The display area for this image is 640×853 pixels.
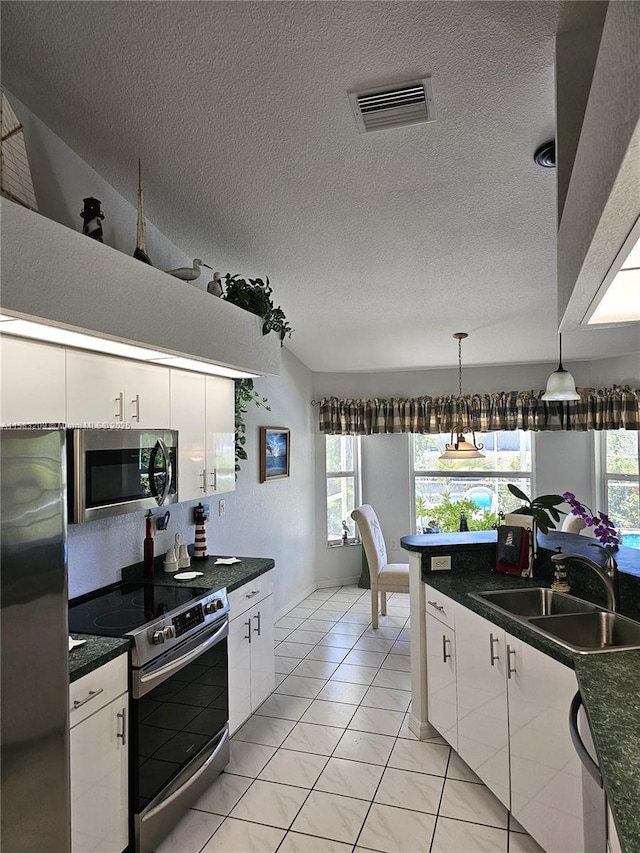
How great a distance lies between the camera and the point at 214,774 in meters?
2.63

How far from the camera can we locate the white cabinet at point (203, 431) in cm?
307

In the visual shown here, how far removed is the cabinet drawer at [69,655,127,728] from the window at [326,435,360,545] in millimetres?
4228

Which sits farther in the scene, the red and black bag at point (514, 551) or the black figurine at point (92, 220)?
the red and black bag at point (514, 551)

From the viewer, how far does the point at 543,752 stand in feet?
6.49

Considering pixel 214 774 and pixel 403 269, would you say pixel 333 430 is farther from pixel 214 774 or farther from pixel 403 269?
pixel 214 774

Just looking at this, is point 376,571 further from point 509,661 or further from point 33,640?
point 33,640

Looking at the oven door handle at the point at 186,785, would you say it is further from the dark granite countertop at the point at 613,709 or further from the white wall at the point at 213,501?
the dark granite countertop at the point at 613,709

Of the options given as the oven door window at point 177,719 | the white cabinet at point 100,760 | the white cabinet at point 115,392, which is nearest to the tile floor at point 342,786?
the oven door window at point 177,719

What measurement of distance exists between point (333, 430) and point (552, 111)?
14.1 ft

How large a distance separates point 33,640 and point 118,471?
1.18 metres

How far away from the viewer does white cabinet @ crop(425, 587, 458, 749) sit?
2688 millimetres

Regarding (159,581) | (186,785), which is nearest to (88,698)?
(186,785)

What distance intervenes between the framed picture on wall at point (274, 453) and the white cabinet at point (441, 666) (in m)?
2.17

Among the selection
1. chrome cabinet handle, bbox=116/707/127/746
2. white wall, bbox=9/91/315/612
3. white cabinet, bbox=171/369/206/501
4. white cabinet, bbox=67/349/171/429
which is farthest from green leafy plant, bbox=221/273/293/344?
chrome cabinet handle, bbox=116/707/127/746
